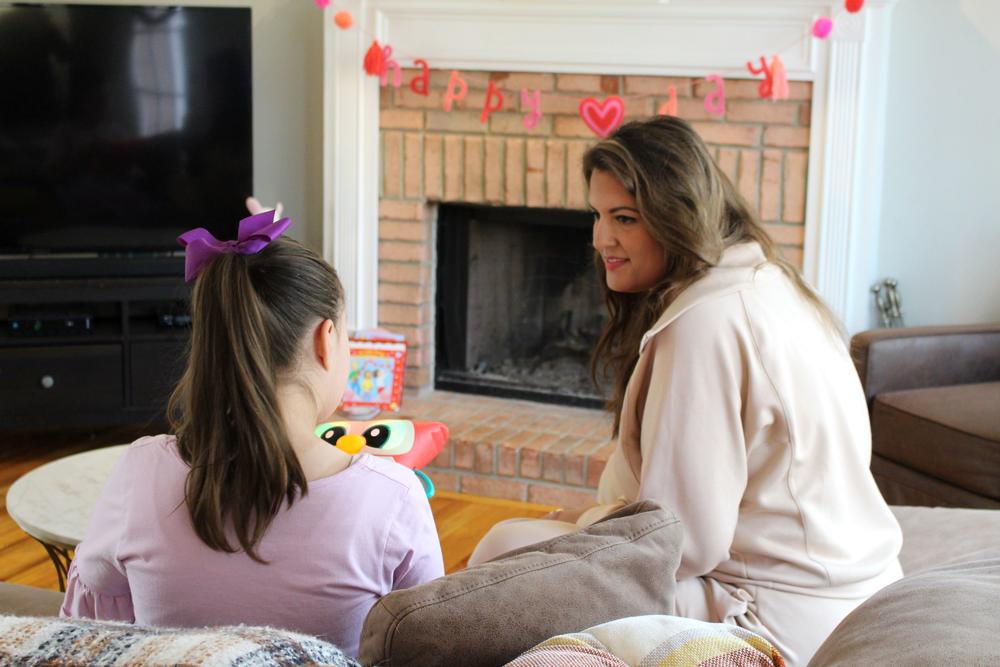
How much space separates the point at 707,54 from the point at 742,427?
2069 millimetres

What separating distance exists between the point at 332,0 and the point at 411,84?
0.38 m

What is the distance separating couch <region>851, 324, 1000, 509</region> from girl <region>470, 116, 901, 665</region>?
1.06 m

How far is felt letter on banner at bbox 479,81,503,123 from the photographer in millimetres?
3596

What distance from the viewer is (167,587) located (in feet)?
4.08

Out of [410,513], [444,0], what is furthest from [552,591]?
[444,0]

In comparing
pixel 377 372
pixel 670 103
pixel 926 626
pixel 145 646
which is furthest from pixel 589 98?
pixel 145 646

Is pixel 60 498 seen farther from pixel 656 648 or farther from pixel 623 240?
pixel 656 648

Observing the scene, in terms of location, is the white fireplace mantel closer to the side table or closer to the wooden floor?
the wooden floor

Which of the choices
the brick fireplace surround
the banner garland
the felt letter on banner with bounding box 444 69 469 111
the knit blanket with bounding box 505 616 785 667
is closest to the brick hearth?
the brick fireplace surround

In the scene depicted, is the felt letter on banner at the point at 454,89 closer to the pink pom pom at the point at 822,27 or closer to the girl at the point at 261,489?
the pink pom pom at the point at 822,27

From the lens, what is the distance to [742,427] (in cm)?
158

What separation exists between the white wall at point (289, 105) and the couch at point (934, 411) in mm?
2040

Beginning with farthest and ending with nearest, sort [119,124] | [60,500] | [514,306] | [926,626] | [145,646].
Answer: [514,306], [119,124], [60,500], [926,626], [145,646]

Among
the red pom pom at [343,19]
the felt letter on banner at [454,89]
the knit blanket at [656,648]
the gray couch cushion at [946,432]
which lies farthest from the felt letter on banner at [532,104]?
the knit blanket at [656,648]
